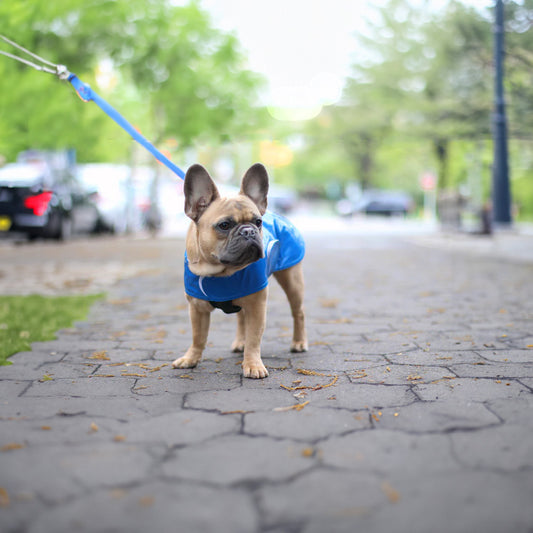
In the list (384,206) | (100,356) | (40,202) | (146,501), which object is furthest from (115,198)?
→ (384,206)

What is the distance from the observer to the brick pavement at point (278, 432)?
2.03 m

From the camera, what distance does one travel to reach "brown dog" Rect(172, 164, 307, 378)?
346cm

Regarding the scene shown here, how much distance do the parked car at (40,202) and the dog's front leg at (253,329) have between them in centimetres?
1277

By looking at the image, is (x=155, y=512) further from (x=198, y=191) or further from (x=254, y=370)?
(x=198, y=191)

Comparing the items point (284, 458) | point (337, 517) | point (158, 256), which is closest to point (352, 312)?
point (284, 458)

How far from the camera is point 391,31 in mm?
30844

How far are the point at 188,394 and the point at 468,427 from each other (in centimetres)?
146

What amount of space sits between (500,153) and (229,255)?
1232cm

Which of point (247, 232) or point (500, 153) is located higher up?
point (500, 153)

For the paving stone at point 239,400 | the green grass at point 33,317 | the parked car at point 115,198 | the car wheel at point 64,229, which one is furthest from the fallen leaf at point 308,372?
the parked car at point 115,198

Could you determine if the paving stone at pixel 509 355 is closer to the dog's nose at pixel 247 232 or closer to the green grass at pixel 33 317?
the dog's nose at pixel 247 232

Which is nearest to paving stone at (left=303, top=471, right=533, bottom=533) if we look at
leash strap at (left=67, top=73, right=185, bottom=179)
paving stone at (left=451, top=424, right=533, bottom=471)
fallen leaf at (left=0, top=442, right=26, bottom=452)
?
paving stone at (left=451, top=424, right=533, bottom=471)

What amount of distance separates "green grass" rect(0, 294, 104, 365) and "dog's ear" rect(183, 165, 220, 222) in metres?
1.67

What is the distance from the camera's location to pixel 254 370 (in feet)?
12.1
